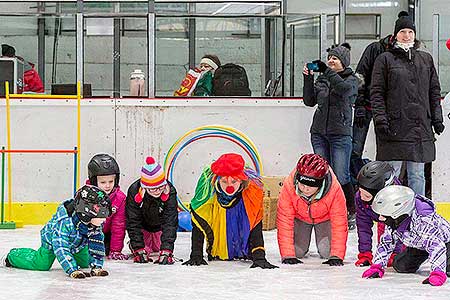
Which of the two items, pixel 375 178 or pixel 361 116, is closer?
pixel 375 178

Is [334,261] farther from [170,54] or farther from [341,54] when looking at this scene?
[170,54]

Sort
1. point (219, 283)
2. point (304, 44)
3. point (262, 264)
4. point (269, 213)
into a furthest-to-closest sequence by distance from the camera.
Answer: point (304, 44) → point (269, 213) → point (262, 264) → point (219, 283)

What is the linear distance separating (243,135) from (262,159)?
0.23 meters

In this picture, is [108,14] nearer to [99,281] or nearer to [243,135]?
[243,135]

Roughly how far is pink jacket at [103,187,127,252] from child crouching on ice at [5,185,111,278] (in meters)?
0.60

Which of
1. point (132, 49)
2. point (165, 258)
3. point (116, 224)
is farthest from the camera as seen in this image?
point (132, 49)

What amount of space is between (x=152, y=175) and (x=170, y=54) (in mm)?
2891

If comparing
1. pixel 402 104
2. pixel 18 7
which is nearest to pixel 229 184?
pixel 402 104

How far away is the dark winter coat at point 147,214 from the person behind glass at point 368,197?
1031mm

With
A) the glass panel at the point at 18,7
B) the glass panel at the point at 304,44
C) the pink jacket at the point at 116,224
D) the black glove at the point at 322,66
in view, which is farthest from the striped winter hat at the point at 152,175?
the glass panel at the point at 18,7

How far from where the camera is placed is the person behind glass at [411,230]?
4.77 meters

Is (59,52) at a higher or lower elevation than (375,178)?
higher

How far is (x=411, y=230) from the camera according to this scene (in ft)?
16.2

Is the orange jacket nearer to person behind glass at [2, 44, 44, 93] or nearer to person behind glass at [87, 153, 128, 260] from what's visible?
person behind glass at [87, 153, 128, 260]
